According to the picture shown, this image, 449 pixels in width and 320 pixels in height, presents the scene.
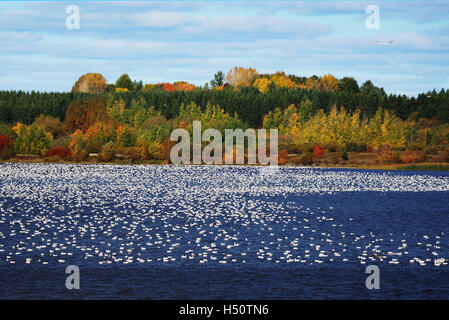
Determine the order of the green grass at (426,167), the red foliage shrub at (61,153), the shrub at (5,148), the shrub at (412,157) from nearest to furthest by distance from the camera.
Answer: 1. the green grass at (426,167)
2. the shrub at (412,157)
3. the shrub at (5,148)
4. the red foliage shrub at (61,153)

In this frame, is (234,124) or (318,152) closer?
(318,152)

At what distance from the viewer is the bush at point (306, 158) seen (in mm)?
128250

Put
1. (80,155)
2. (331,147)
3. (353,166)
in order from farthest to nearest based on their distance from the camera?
(331,147) → (80,155) → (353,166)

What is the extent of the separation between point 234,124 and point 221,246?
132 m

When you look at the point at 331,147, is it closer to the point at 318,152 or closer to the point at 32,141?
the point at 318,152

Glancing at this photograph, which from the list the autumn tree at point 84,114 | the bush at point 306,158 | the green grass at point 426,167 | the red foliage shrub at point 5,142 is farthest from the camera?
the autumn tree at point 84,114

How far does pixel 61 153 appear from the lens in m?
133

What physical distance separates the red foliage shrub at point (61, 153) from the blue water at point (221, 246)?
260 feet

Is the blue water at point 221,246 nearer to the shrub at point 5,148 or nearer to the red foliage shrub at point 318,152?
the red foliage shrub at point 318,152

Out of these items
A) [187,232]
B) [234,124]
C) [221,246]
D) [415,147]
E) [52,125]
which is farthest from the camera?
[52,125]

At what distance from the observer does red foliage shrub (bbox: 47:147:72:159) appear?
132125 millimetres

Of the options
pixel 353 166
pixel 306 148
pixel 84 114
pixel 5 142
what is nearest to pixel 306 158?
pixel 306 148

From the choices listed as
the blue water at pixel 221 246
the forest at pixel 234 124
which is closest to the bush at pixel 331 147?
the forest at pixel 234 124
